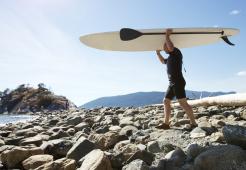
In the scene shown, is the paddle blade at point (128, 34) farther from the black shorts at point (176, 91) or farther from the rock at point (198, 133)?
the rock at point (198, 133)

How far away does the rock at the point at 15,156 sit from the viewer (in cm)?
509

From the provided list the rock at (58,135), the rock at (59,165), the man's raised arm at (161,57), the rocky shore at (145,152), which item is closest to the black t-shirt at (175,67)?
the man's raised arm at (161,57)

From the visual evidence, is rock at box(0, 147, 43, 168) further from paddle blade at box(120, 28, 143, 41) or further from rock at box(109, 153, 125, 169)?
paddle blade at box(120, 28, 143, 41)

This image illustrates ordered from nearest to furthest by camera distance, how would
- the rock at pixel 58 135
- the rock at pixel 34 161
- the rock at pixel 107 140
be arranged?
the rock at pixel 34 161
the rock at pixel 107 140
the rock at pixel 58 135

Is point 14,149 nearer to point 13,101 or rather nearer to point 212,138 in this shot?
point 212,138

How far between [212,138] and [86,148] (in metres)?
2.00

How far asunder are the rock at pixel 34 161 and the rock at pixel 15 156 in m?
0.24

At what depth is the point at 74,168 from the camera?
446 centimetres

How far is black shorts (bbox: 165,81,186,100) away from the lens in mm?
6945

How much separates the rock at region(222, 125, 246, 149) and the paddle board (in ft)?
14.8

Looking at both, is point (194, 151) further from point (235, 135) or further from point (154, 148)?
point (154, 148)

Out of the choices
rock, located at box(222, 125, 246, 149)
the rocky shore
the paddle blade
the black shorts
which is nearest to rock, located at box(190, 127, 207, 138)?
the rocky shore

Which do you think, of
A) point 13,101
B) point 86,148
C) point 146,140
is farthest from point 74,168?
point 13,101

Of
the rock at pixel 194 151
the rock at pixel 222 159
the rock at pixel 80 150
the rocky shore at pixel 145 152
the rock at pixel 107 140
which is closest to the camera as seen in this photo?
the rock at pixel 222 159
